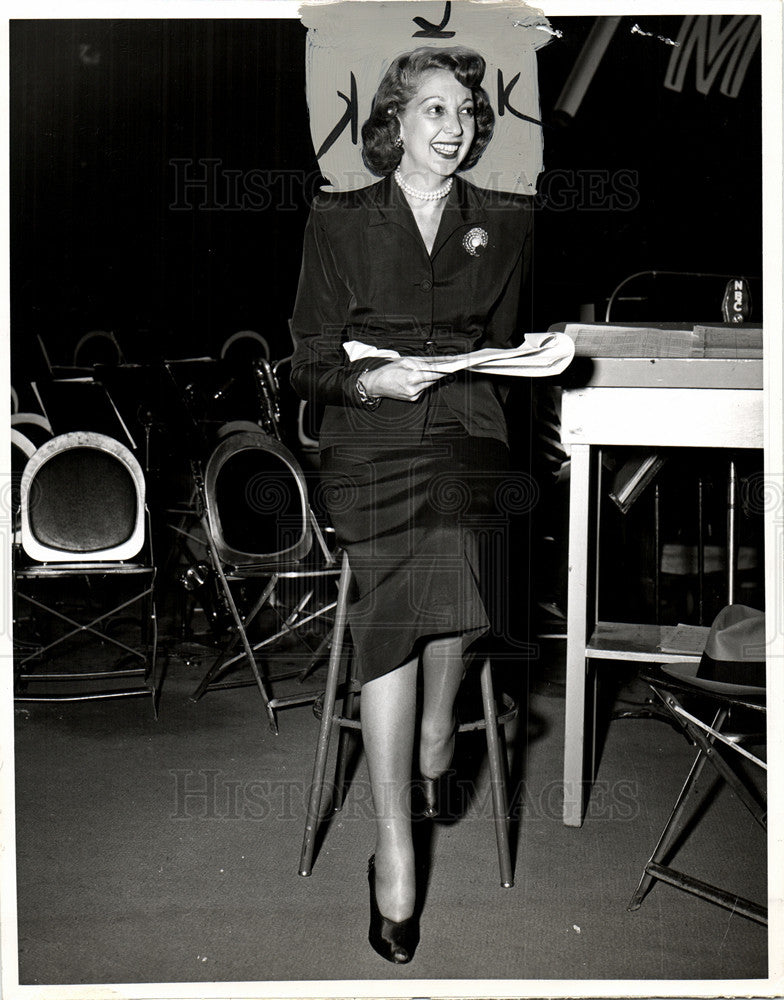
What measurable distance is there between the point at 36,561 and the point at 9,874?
2126mm

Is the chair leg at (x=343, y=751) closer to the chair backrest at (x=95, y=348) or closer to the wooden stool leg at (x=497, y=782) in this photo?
the wooden stool leg at (x=497, y=782)

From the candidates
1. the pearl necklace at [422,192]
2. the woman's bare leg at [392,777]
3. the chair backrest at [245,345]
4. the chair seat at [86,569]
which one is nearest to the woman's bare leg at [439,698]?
the woman's bare leg at [392,777]

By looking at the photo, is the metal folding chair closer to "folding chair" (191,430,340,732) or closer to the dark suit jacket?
the dark suit jacket

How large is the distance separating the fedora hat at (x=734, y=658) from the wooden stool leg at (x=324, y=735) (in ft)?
2.36

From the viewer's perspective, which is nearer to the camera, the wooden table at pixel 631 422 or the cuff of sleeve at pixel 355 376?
the cuff of sleeve at pixel 355 376

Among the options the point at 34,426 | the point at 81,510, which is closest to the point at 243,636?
the point at 81,510

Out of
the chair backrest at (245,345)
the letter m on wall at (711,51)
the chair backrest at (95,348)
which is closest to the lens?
the letter m on wall at (711,51)

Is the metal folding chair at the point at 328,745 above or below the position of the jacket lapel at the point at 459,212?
below

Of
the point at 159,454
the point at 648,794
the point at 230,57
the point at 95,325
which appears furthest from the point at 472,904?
the point at 95,325

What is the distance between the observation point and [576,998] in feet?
5.10

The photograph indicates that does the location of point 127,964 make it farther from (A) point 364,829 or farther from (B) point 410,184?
(B) point 410,184

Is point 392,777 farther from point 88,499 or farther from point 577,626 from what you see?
point 88,499

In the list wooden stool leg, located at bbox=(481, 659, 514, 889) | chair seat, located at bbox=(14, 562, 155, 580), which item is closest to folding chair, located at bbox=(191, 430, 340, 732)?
chair seat, located at bbox=(14, 562, 155, 580)

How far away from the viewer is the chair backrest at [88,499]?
355cm
